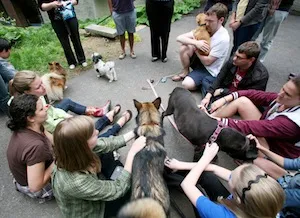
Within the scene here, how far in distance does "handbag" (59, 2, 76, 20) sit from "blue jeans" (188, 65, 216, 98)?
2.59 meters

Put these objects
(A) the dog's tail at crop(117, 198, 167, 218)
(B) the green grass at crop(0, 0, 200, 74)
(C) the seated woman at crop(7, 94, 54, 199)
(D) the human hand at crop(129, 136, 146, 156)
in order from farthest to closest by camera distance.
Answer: (B) the green grass at crop(0, 0, 200, 74)
(D) the human hand at crop(129, 136, 146, 156)
(C) the seated woman at crop(7, 94, 54, 199)
(A) the dog's tail at crop(117, 198, 167, 218)

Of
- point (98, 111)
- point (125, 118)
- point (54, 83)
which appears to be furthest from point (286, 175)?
point (54, 83)

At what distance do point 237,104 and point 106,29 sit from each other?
4.59 m

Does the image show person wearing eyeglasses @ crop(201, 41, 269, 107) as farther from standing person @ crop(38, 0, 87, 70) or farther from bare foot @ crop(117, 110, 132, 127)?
standing person @ crop(38, 0, 87, 70)

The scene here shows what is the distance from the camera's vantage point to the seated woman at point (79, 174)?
164cm

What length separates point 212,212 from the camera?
61.0 inches

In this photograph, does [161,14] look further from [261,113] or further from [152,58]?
[261,113]

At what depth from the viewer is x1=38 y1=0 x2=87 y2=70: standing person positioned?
4129 mm

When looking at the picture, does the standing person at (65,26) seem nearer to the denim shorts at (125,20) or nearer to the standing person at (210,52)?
the denim shorts at (125,20)

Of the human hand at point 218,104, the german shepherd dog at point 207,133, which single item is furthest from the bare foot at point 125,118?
the human hand at point 218,104

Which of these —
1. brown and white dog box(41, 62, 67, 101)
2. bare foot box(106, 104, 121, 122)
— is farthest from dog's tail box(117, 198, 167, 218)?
brown and white dog box(41, 62, 67, 101)

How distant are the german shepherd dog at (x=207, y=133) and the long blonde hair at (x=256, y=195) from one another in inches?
37.4

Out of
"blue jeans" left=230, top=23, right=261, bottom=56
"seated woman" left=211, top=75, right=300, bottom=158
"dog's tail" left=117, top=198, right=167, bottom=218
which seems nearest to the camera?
"dog's tail" left=117, top=198, right=167, bottom=218

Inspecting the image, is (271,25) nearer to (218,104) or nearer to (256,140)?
(218,104)
